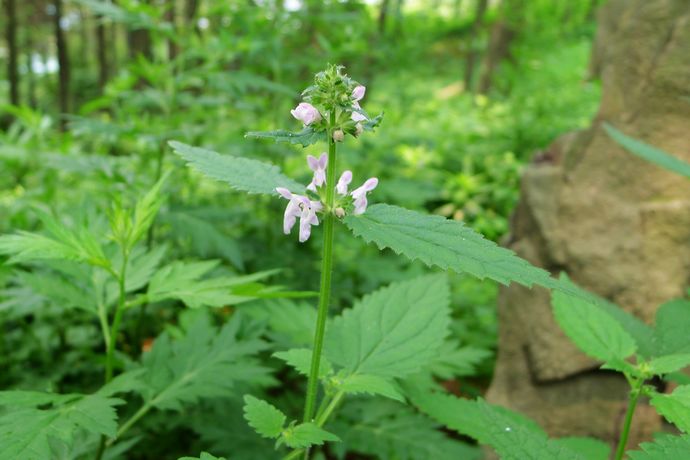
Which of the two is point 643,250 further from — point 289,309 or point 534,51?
point 534,51

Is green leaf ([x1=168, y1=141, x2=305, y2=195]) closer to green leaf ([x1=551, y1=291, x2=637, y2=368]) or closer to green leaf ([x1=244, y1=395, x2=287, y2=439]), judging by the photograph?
green leaf ([x1=244, y1=395, x2=287, y2=439])

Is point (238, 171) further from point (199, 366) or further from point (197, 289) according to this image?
point (199, 366)

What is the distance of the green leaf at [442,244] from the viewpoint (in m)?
1.13

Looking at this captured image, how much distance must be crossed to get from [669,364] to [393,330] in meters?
0.76

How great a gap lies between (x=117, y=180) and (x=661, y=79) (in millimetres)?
3011

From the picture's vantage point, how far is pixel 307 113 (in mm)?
1224

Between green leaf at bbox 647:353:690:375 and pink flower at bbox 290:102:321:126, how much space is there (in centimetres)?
111

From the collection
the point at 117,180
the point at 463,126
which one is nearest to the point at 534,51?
the point at 463,126

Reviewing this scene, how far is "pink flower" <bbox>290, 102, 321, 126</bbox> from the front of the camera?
4.00 feet

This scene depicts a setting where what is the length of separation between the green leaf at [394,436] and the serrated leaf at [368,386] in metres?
0.76

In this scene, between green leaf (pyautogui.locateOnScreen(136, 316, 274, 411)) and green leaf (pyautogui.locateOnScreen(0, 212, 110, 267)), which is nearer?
green leaf (pyautogui.locateOnScreen(0, 212, 110, 267))

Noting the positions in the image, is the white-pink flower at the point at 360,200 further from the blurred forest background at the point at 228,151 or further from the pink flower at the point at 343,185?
the blurred forest background at the point at 228,151

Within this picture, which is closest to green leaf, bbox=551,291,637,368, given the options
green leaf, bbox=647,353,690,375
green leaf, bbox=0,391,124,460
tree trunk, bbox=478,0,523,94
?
green leaf, bbox=647,353,690,375

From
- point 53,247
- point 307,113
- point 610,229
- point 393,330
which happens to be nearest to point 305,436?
point 393,330
